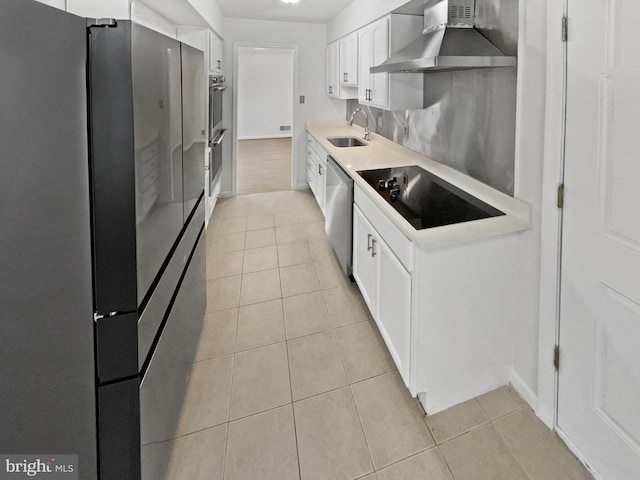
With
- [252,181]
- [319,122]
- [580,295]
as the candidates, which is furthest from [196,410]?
[252,181]

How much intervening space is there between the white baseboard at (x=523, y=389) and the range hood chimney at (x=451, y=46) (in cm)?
147

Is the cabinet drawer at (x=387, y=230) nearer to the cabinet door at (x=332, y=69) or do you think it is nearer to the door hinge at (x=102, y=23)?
the door hinge at (x=102, y=23)

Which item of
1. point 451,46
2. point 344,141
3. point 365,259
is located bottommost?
point 365,259

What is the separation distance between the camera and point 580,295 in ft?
4.52

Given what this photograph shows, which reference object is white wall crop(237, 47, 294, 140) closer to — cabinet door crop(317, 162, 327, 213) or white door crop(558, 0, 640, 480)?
cabinet door crop(317, 162, 327, 213)

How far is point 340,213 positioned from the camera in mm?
2879

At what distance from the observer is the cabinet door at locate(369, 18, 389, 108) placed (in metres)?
2.79

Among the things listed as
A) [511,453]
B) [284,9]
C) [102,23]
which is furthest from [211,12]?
[511,453]

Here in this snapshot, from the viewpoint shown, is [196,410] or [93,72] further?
[196,410]

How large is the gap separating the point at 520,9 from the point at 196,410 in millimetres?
2259

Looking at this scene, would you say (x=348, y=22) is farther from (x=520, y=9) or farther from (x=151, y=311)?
(x=151, y=311)

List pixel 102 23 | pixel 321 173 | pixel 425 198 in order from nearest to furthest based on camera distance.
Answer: pixel 102 23 → pixel 425 198 → pixel 321 173

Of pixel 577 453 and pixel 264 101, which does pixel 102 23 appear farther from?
pixel 264 101
